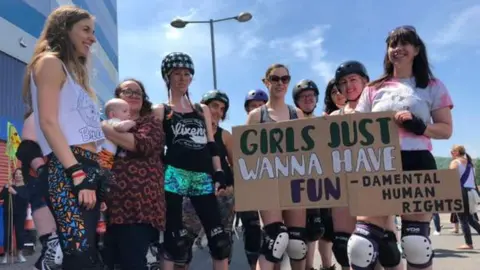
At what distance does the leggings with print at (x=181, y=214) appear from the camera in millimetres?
3381

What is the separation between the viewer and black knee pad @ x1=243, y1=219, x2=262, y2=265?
408 centimetres

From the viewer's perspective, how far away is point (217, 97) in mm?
5016

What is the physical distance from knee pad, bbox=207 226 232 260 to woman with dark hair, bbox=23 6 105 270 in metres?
1.31

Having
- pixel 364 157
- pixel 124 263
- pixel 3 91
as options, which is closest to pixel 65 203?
pixel 124 263

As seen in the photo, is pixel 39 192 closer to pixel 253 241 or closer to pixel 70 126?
pixel 70 126

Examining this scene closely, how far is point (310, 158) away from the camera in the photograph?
9.11ft

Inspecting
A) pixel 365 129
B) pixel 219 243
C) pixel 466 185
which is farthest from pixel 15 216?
pixel 466 185

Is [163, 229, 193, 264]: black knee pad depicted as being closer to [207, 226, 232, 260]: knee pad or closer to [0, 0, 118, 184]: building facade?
[207, 226, 232, 260]: knee pad

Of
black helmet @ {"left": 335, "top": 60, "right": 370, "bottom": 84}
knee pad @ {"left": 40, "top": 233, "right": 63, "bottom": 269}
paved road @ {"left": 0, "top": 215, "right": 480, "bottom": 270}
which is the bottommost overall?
paved road @ {"left": 0, "top": 215, "right": 480, "bottom": 270}

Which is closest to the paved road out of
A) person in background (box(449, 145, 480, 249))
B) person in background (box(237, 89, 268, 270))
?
person in background (box(449, 145, 480, 249))

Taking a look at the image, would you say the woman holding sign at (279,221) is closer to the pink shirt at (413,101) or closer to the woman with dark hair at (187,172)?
the woman with dark hair at (187,172)

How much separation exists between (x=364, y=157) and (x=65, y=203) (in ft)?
5.52

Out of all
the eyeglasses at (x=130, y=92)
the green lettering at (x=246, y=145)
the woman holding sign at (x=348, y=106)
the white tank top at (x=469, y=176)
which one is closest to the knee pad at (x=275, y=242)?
the woman holding sign at (x=348, y=106)

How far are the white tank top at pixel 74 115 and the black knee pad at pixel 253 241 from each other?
2.10 m
